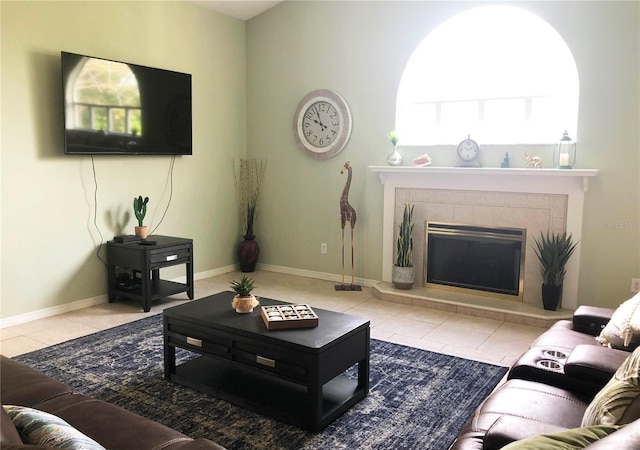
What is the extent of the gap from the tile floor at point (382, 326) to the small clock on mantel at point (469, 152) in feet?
4.31

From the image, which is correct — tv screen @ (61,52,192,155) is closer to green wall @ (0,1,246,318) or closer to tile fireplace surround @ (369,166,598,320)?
green wall @ (0,1,246,318)

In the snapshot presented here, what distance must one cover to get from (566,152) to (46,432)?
4122 mm

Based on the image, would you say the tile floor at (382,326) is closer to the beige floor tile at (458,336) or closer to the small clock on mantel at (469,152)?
the beige floor tile at (458,336)

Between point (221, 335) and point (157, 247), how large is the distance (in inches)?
72.8

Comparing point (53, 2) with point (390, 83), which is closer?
point (53, 2)

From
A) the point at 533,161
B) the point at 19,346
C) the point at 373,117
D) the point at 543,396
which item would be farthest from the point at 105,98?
the point at 543,396

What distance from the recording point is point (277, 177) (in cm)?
596

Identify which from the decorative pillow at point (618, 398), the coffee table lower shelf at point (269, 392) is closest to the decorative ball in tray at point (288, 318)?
the coffee table lower shelf at point (269, 392)

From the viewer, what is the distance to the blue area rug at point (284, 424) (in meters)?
2.50

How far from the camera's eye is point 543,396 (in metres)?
2.00

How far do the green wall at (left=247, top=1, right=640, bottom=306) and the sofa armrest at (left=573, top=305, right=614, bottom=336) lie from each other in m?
1.56

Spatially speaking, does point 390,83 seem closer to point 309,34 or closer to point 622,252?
point 309,34

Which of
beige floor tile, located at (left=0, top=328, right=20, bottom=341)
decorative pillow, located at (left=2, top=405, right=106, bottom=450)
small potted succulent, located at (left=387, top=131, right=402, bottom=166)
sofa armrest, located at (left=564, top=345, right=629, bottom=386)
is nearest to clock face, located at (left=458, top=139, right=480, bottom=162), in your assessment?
small potted succulent, located at (left=387, top=131, right=402, bottom=166)

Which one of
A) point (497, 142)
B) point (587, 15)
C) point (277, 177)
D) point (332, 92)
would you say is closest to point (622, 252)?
point (497, 142)
